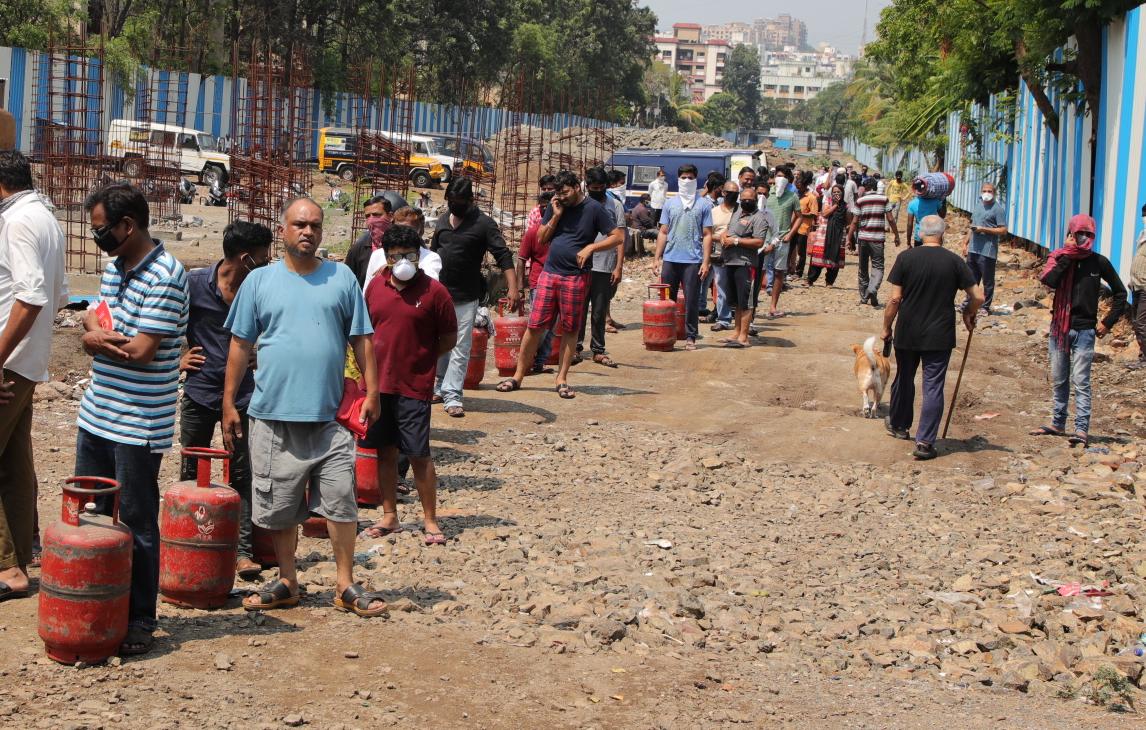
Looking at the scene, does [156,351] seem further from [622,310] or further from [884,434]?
[622,310]

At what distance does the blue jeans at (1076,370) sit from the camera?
1014 cm

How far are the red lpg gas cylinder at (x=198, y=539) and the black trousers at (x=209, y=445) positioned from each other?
1.35 ft

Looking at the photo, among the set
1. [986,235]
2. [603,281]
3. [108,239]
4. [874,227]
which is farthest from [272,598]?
[986,235]

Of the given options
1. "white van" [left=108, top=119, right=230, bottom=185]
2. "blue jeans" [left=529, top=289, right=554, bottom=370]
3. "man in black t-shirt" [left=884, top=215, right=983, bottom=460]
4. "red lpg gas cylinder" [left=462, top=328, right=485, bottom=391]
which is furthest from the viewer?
"white van" [left=108, top=119, right=230, bottom=185]

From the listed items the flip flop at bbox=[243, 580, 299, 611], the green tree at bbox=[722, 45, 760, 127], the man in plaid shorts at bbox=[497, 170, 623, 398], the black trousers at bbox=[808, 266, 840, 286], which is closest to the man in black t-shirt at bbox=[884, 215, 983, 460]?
the man in plaid shorts at bbox=[497, 170, 623, 398]

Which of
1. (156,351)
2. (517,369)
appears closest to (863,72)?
(517,369)

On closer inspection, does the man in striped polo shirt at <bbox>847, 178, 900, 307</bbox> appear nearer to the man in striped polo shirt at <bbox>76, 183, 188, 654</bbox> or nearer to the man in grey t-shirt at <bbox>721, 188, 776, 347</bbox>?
the man in grey t-shirt at <bbox>721, 188, 776, 347</bbox>

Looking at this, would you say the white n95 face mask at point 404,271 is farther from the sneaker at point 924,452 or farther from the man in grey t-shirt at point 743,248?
the man in grey t-shirt at point 743,248

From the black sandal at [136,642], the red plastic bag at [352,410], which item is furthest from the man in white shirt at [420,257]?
the black sandal at [136,642]

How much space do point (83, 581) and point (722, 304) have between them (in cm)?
1147

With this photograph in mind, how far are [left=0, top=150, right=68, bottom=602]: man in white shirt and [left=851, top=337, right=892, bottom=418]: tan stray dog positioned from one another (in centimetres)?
717

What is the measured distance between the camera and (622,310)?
18516 mm

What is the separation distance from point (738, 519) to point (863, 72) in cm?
9577

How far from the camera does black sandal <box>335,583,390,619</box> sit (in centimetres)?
579
